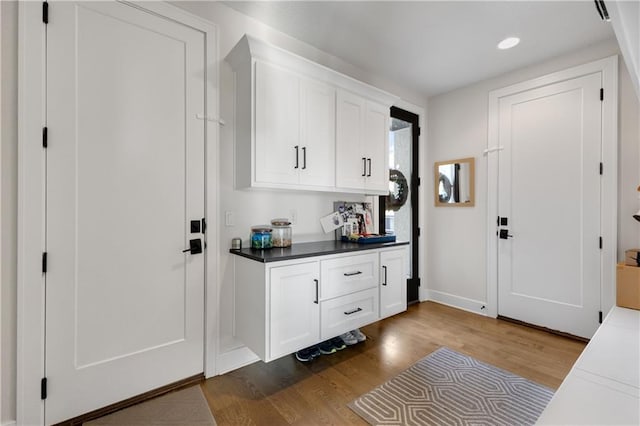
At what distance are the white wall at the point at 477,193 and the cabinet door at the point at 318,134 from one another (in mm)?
1981

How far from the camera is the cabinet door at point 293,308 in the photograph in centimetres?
188

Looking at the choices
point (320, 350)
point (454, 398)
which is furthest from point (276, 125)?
point (454, 398)

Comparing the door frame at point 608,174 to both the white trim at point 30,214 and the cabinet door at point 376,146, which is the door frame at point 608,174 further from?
the white trim at point 30,214

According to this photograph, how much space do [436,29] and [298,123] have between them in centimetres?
143

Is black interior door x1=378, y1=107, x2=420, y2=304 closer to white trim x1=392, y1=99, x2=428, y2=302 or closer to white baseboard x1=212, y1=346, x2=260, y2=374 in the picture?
white trim x1=392, y1=99, x2=428, y2=302

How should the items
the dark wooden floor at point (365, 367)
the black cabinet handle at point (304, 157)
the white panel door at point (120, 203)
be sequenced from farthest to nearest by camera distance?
the black cabinet handle at point (304, 157), the dark wooden floor at point (365, 367), the white panel door at point (120, 203)

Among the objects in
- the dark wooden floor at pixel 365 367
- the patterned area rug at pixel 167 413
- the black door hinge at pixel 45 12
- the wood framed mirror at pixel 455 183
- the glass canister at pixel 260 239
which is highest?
the black door hinge at pixel 45 12

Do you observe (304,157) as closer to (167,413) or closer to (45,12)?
(45,12)

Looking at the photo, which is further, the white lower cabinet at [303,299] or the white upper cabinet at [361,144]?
the white upper cabinet at [361,144]

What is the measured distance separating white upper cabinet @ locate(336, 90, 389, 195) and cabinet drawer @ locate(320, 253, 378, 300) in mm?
681

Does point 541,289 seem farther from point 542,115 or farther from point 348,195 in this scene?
point 348,195

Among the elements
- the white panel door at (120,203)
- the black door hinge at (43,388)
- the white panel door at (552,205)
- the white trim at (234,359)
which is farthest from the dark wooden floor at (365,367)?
the black door hinge at (43,388)

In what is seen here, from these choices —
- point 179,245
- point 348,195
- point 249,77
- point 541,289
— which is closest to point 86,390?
point 179,245

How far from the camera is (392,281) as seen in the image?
2.70m
